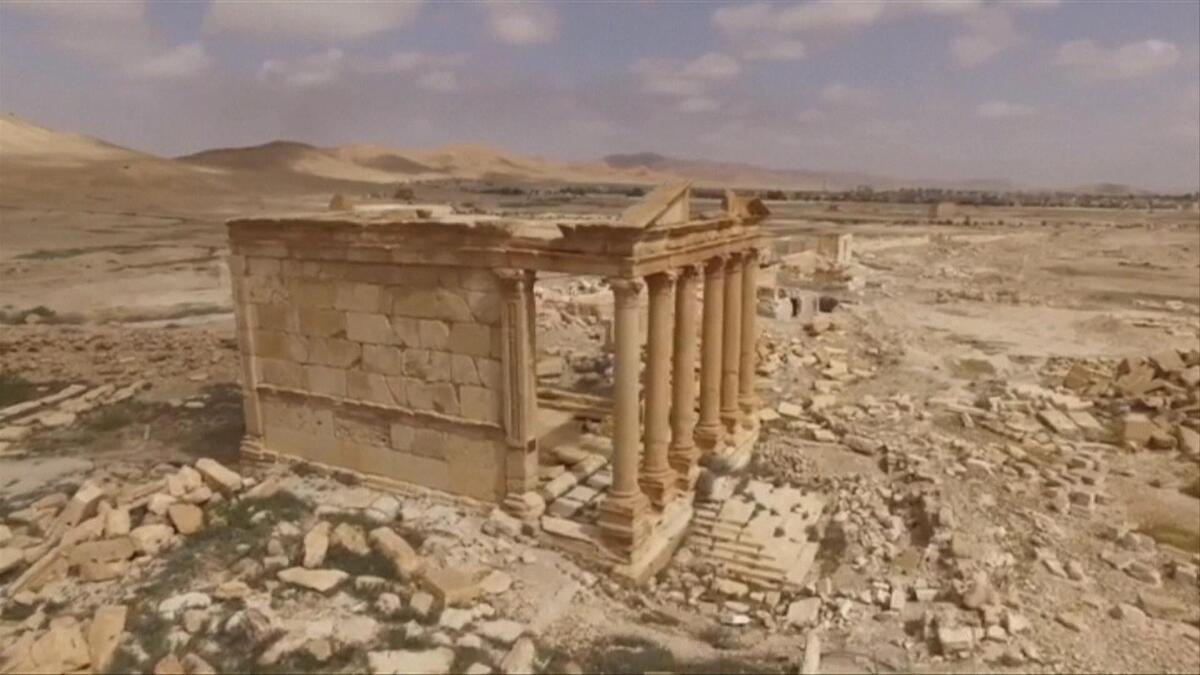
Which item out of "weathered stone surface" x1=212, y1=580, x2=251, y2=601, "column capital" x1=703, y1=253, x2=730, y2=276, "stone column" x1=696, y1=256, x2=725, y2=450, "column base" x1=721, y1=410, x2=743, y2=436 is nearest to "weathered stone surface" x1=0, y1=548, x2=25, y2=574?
"weathered stone surface" x1=212, y1=580, x2=251, y2=601

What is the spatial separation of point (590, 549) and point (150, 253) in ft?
119

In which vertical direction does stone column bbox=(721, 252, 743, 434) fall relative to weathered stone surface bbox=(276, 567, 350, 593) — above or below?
above

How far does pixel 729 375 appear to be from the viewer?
13.6m

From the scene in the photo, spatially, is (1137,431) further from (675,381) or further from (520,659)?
(520,659)

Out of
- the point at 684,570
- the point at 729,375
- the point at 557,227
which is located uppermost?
the point at 557,227

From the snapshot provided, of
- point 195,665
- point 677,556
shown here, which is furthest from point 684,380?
point 195,665

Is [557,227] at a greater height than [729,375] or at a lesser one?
greater

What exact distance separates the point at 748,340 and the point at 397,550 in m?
7.02

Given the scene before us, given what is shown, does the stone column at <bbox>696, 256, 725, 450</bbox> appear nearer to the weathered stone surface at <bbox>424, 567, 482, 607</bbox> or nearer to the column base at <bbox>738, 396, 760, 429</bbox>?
the column base at <bbox>738, 396, 760, 429</bbox>

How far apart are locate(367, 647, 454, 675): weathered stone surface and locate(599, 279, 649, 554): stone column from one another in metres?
2.72

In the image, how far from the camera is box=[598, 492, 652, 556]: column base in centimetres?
1012

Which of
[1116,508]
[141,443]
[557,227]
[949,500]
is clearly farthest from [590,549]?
[141,443]

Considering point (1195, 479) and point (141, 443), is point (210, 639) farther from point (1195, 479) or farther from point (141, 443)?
point (1195, 479)

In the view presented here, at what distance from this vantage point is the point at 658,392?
1061 cm
